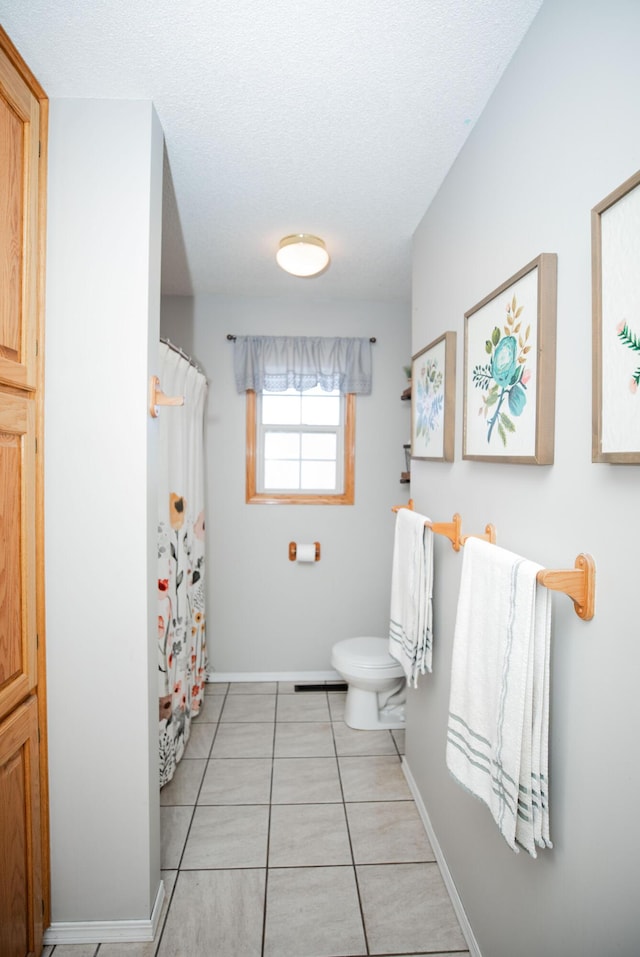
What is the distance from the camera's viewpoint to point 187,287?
3107 mm

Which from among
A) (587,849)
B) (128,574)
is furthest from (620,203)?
(128,574)

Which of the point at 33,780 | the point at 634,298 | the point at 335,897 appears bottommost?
the point at 335,897

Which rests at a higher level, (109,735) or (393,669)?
(109,735)

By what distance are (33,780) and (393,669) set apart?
1.74 meters

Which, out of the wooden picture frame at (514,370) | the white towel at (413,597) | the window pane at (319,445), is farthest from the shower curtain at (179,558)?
the wooden picture frame at (514,370)

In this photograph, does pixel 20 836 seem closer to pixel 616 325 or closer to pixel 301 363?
pixel 616 325

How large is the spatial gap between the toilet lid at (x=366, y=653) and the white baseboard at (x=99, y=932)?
142cm

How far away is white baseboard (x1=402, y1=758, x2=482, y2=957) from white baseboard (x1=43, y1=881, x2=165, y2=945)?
37.5 inches

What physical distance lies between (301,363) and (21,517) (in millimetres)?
2199

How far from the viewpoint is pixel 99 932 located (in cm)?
150

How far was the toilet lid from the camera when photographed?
8.71 feet

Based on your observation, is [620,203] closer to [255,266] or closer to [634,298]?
[634,298]

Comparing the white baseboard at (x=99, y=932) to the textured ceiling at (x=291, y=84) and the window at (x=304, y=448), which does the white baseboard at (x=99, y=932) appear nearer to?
the window at (x=304, y=448)

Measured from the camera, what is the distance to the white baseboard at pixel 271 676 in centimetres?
334
